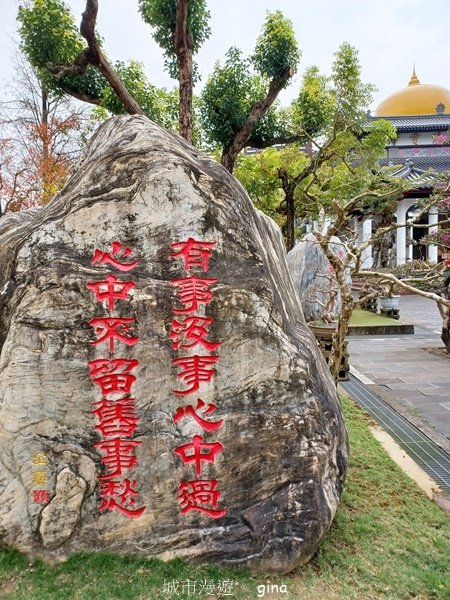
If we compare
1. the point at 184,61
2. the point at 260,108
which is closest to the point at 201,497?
the point at 184,61

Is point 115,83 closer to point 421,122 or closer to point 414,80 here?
point 421,122

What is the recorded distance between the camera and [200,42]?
7535 millimetres

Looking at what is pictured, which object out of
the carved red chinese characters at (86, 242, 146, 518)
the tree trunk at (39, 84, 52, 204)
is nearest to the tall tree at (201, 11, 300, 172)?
the tree trunk at (39, 84, 52, 204)

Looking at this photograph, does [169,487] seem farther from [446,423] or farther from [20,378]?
[446,423]

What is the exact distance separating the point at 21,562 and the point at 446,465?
3693 mm

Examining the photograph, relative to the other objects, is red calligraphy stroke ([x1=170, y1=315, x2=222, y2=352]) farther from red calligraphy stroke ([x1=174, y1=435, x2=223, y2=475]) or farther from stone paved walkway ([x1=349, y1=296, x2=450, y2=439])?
stone paved walkway ([x1=349, y1=296, x2=450, y2=439])

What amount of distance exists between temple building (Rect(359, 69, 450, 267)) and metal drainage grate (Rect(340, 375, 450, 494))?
40.3ft

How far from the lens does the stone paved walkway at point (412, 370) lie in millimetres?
5848

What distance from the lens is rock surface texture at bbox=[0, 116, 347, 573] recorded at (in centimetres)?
254

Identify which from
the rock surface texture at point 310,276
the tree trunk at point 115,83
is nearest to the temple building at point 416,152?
the rock surface texture at point 310,276

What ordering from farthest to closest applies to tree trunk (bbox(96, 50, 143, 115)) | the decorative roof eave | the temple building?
1. the decorative roof eave
2. the temple building
3. tree trunk (bbox(96, 50, 143, 115))

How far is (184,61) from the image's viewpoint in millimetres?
6785

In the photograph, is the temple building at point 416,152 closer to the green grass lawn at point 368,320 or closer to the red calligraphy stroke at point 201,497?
the green grass lawn at point 368,320

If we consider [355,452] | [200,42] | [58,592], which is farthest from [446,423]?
[200,42]
